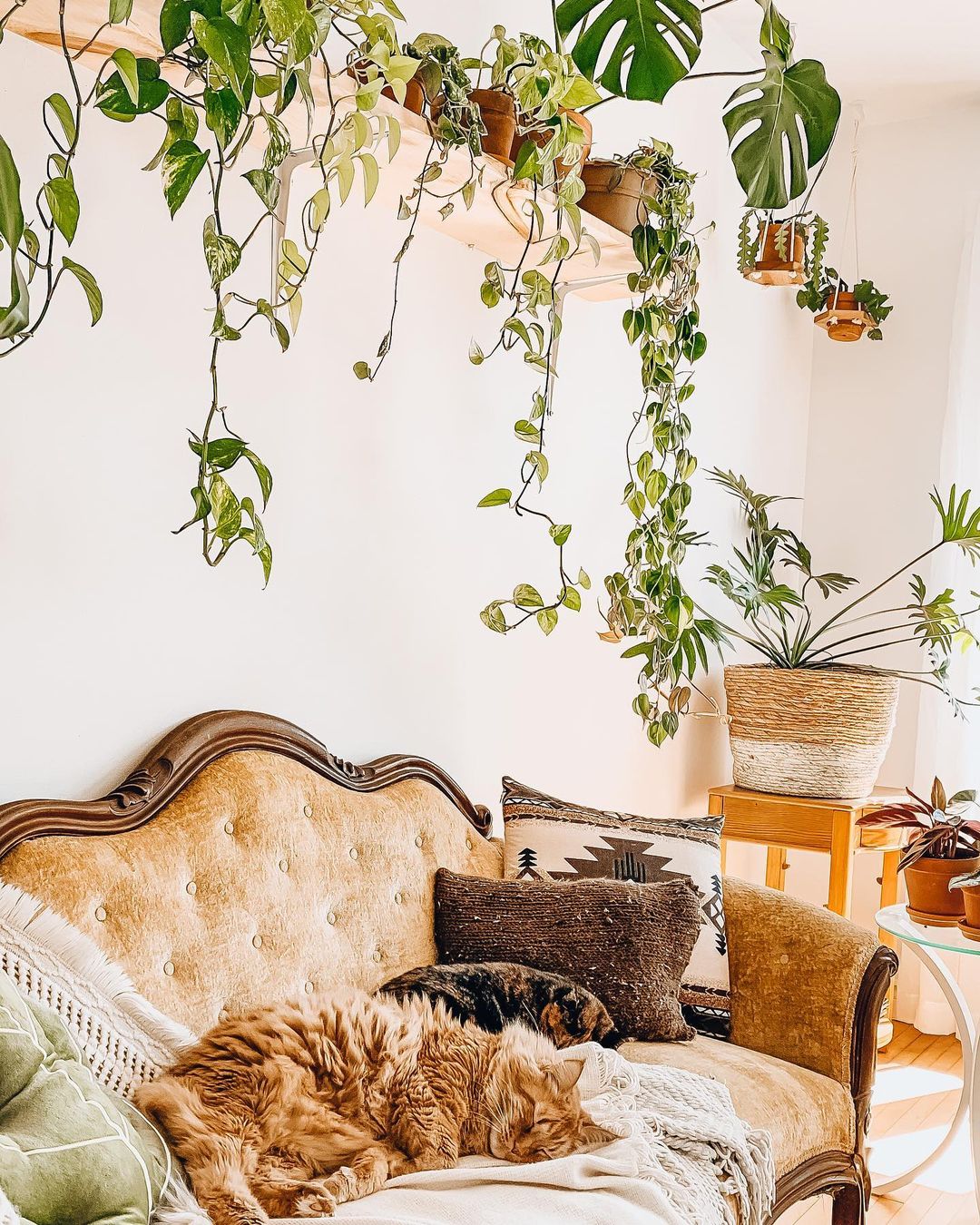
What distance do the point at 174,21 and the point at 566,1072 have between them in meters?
1.31

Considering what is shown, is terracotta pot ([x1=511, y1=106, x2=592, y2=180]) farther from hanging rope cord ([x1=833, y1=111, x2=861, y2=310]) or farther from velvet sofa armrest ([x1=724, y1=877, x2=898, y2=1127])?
hanging rope cord ([x1=833, y1=111, x2=861, y2=310])

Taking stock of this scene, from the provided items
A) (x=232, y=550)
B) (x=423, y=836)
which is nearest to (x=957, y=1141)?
(x=423, y=836)

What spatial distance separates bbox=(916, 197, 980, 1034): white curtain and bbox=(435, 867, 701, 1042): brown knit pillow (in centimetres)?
176

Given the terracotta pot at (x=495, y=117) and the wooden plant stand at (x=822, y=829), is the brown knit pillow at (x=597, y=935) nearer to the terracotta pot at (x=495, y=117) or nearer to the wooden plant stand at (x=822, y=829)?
the wooden plant stand at (x=822, y=829)

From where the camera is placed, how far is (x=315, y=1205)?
1345mm

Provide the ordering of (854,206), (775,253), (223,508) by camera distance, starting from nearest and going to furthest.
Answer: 1. (223,508)
2. (775,253)
3. (854,206)

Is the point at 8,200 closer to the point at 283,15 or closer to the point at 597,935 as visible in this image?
the point at 283,15

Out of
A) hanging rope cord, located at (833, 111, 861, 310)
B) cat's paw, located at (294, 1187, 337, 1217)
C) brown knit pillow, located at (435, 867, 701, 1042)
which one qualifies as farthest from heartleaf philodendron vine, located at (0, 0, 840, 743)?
hanging rope cord, located at (833, 111, 861, 310)

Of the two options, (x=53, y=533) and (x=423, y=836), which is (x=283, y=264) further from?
(x=423, y=836)

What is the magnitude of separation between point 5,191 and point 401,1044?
1120 millimetres

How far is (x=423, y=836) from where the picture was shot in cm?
214

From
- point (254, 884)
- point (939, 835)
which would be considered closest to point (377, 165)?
point (254, 884)

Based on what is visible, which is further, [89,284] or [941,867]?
[941,867]

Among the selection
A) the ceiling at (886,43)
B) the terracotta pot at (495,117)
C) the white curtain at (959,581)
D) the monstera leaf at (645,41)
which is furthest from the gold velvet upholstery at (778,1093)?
the ceiling at (886,43)
